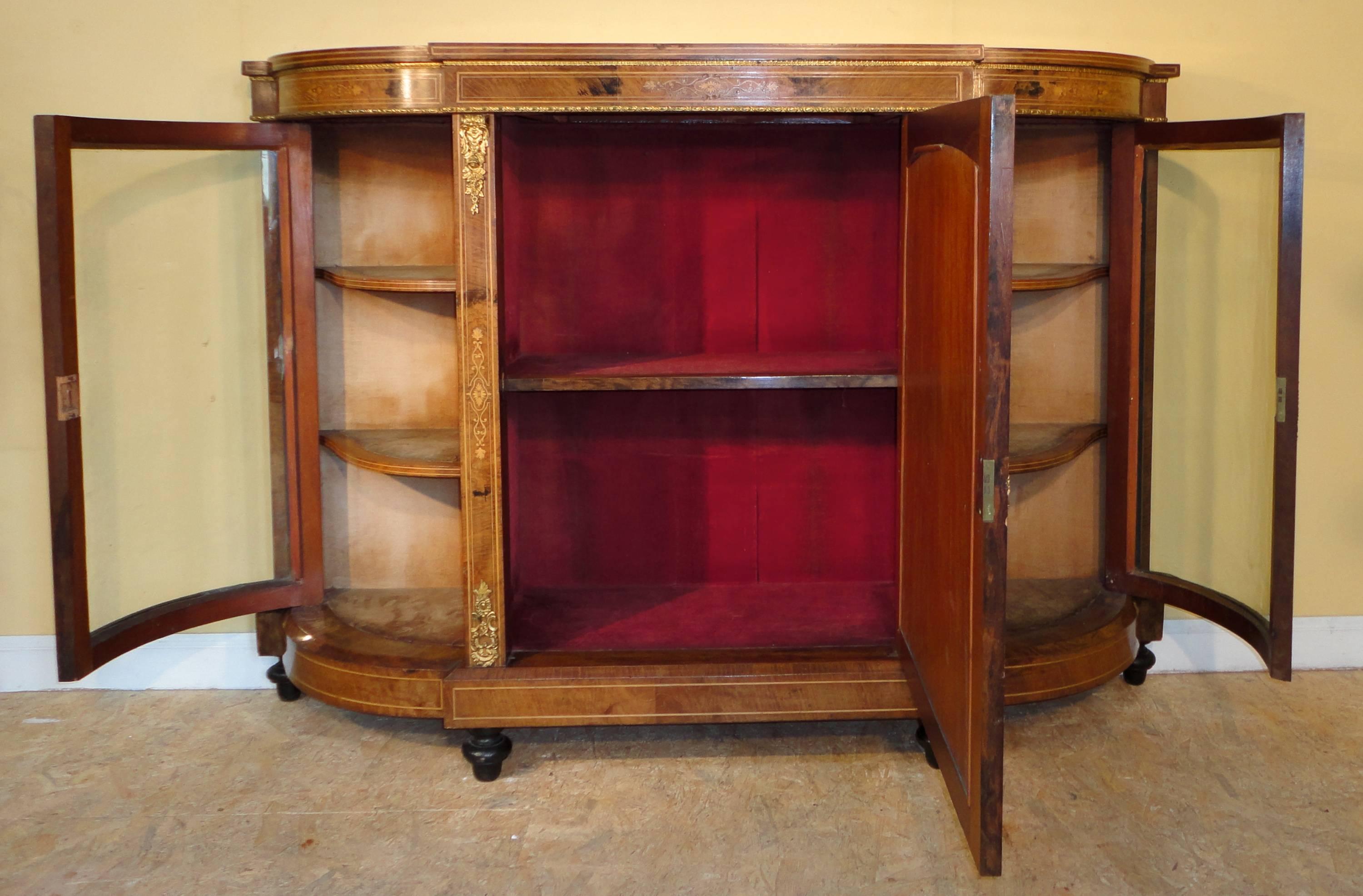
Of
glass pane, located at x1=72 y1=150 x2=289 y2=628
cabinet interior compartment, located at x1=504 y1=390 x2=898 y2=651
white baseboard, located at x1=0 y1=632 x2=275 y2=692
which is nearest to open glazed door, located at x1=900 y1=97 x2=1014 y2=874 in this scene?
cabinet interior compartment, located at x1=504 y1=390 x2=898 y2=651

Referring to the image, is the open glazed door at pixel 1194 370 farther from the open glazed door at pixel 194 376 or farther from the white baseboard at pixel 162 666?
the white baseboard at pixel 162 666

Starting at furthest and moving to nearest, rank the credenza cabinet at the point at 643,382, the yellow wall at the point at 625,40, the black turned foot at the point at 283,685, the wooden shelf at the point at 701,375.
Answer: the black turned foot at the point at 283,685
the yellow wall at the point at 625,40
the wooden shelf at the point at 701,375
the credenza cabinet at the point at 643,382

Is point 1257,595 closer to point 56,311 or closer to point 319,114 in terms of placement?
point 319,114

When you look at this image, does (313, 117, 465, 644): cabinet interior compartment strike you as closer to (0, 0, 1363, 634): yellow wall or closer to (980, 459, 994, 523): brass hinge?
(0, 0, 1363, 634): yellow wall

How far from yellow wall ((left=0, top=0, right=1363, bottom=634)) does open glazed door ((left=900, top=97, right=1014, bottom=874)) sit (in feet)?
2.81

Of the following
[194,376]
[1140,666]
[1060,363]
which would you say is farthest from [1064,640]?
[194,376]

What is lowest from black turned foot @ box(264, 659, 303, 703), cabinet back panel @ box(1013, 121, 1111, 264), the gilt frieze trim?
black turned foot @ box(264, 659, 303, 703)

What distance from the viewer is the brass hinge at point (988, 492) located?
6.89ft

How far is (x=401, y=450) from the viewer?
3.16 meters

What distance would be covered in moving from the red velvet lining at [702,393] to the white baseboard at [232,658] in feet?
2.94

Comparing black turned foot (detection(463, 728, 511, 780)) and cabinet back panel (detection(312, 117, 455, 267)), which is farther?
cabinet back panel (detection(312, 117, 455, 267))

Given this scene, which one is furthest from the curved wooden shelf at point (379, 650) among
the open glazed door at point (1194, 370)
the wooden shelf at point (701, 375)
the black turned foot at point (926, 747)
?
the open glazed door at point (1194, 370)

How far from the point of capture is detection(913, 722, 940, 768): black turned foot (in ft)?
9.55

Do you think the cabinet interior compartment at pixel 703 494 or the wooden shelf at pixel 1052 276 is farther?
the cabinet interior compartment at pixel 703 494
